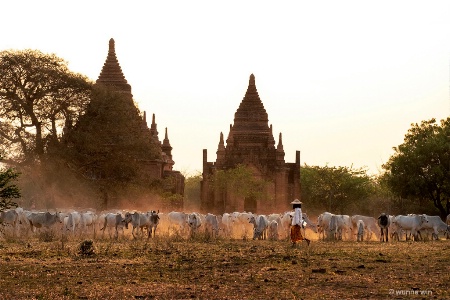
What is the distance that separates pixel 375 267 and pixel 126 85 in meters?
42.3

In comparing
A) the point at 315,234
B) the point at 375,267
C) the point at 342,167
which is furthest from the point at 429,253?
the point at 342,167

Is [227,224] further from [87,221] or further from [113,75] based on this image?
[113,75]

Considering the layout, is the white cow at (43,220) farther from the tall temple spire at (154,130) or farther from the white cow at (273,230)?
the tall temple spire at (154,130)

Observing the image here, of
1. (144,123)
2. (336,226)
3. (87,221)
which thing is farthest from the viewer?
(144,123)

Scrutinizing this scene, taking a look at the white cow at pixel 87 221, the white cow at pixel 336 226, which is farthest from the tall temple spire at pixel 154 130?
the white cow at pixel 336 226

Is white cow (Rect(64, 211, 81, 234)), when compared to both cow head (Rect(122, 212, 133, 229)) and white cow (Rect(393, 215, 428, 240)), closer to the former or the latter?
cow head (Rect(122, 212, 133, 229))

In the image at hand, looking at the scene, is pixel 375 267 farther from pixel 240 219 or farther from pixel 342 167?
pixel 342 167

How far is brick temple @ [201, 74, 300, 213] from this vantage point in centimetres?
6003

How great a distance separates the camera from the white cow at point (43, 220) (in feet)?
97.0

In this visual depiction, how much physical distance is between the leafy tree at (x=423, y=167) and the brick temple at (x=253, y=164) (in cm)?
1043

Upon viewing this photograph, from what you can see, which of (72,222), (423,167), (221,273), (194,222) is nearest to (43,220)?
(72,222)

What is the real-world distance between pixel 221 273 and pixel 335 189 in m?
51.6

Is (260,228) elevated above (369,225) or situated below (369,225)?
below

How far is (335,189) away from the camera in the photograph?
220 feet
